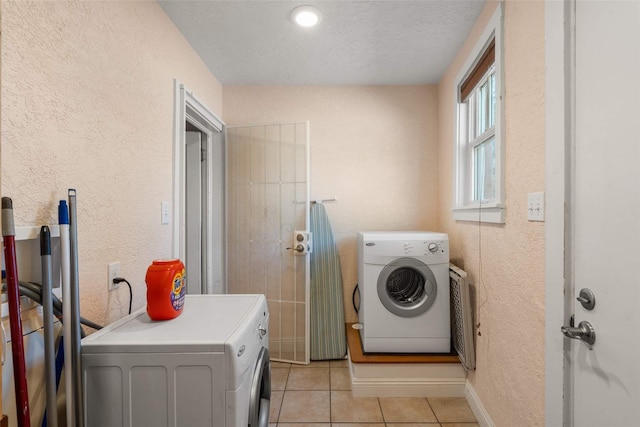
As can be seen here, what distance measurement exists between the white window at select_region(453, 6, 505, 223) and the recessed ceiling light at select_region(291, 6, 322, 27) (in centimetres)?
97

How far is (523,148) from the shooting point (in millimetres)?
1247

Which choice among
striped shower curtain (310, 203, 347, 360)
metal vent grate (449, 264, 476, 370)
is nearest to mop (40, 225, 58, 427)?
striped shower curtain (310, 203, 347, 360)

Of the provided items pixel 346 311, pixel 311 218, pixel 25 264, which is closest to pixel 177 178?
pixel 25 264

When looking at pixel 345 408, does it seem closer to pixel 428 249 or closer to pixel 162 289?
pixel 428 249

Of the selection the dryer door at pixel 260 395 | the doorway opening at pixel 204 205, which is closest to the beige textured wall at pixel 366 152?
the doorway opening at pixel 204 205

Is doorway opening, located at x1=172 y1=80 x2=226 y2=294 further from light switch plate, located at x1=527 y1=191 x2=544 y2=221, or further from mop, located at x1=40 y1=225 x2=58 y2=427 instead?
light switch plate, located at x1=527 y1=191 x2=544 y2=221

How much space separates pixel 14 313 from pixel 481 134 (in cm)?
240

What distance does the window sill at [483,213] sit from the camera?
1413 mm

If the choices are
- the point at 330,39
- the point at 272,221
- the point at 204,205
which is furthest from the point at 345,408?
the point at 330,39

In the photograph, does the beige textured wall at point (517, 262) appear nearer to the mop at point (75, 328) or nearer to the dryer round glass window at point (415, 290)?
the dryer round glass window at point (415, 290)

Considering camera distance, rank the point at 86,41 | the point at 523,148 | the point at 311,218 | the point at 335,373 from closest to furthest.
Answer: the point at 86,41
the point at 523,148
the point at 335,373
the point at 311,218

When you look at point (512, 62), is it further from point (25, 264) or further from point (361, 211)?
point (25, 264)

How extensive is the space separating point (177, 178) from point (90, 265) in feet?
2.49

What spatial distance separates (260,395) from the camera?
125 cm
